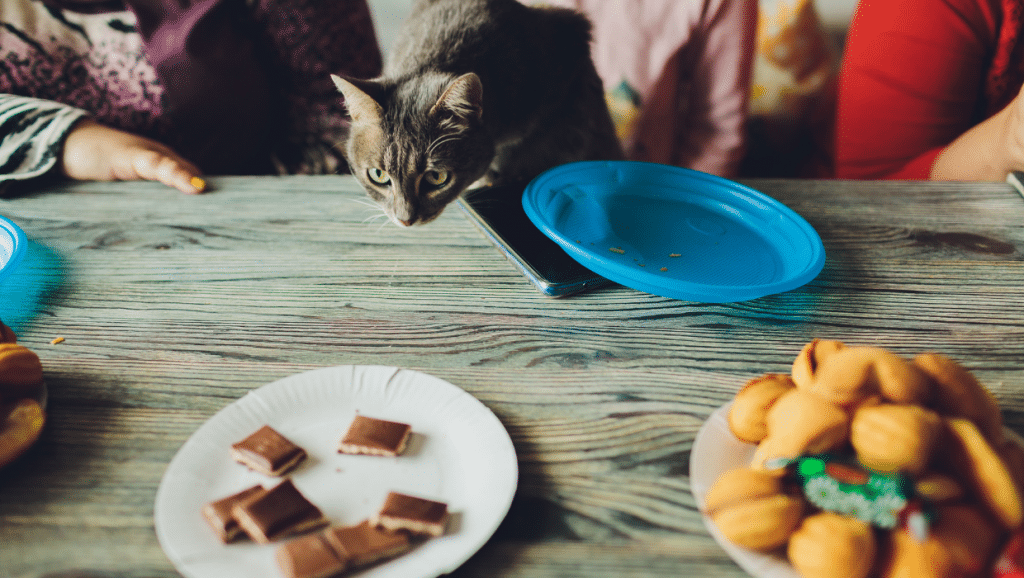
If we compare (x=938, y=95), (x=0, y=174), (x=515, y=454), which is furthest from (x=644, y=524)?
(x=938, y=95)

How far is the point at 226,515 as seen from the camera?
1.39 feet

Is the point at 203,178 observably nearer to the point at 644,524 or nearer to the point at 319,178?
the point at 319,178

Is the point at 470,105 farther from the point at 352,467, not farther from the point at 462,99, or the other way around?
the point at 352,467

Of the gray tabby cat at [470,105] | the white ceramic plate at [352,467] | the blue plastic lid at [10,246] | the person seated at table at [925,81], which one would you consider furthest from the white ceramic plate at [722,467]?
the person seated at table at [925,81]

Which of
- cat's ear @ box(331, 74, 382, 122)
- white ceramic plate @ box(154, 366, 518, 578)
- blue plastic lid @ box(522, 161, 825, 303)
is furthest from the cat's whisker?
white ceramic plate @ box(154, 366, 518, 578)

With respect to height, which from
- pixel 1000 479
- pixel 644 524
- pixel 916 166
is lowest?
pixel 916 166

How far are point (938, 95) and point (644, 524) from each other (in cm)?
145

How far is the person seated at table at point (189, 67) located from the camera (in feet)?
4.01

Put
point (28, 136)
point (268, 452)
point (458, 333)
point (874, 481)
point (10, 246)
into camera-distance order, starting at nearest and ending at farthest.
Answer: point (874, 481), point (268, 452), point (458, 333), point (10, 246), point (28, 136)

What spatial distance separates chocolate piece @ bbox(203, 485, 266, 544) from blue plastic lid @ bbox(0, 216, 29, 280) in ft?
1.64

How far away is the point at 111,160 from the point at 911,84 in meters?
1.77

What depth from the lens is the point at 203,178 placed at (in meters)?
1.00

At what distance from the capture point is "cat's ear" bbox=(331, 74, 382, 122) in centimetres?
84

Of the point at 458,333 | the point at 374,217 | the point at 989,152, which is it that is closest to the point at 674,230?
the point at 458,333
